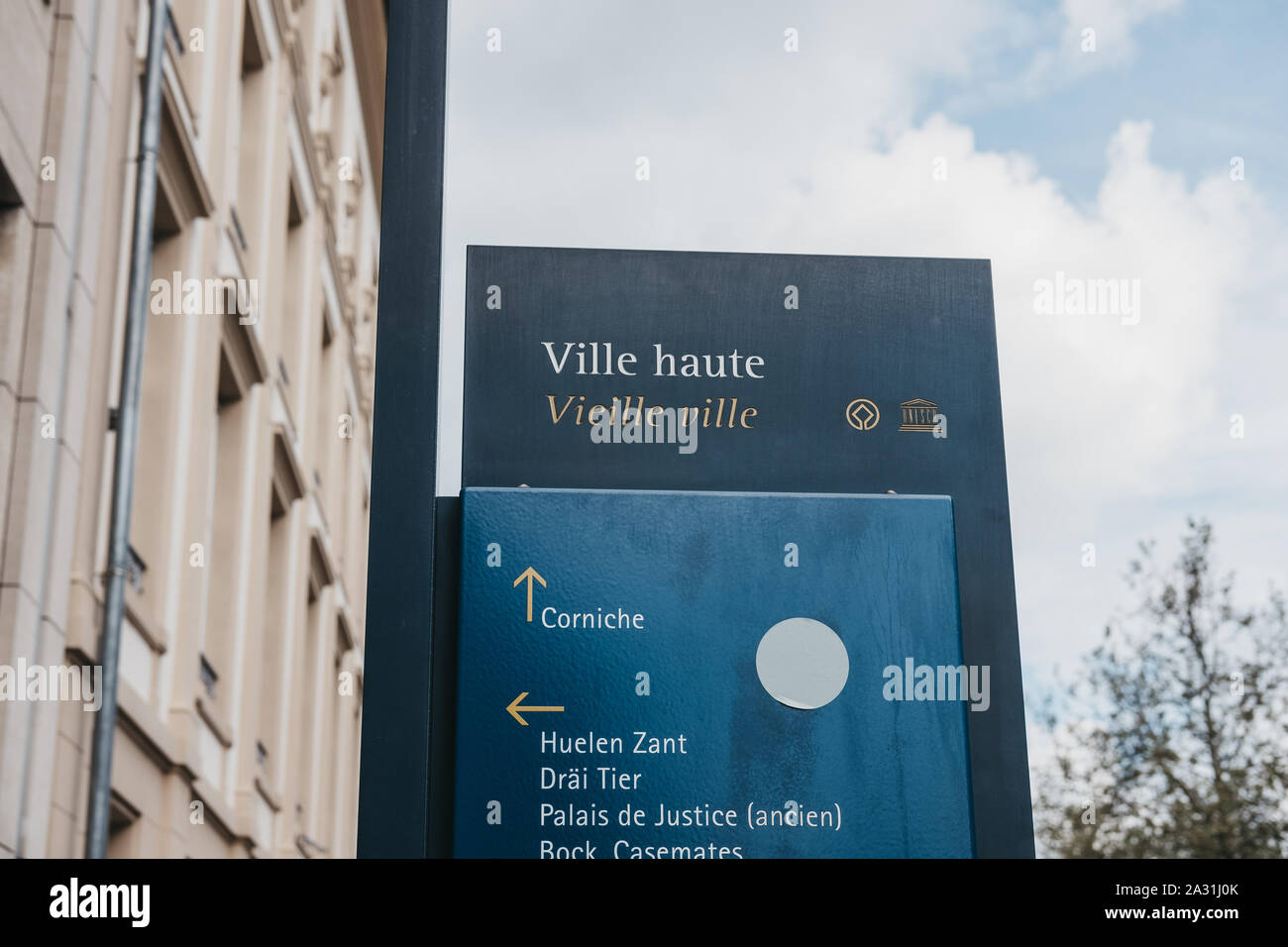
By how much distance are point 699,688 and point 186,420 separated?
32.9 feet

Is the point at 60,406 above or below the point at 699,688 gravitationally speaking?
above

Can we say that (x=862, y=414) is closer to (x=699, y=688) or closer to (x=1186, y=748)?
(x=699, y=688)

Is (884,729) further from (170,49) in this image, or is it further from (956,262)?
(170,49)

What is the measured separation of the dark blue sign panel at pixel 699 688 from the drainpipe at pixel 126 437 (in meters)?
6.81

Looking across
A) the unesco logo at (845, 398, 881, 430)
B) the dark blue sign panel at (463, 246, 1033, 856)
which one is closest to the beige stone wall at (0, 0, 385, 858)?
the dark blue sign panel at (463, 246, 1033, 856)

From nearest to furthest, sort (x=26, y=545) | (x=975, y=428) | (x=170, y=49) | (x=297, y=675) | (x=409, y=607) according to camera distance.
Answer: (x=409, y=607), (x=975, y=428), (x=26, y=545), (x=170, y=49), (x=297, y=675)

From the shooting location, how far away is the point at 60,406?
8531mm

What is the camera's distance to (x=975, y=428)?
2.93 m

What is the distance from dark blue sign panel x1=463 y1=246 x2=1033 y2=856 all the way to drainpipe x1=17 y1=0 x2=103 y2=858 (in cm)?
583

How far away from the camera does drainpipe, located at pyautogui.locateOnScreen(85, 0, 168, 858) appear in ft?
28.8

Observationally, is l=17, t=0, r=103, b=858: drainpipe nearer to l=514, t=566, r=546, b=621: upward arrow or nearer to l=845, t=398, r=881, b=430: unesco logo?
l=514, t=566, r=546, b=621: upward arrow

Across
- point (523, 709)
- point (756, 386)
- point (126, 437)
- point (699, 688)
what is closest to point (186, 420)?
point (126, 437)
